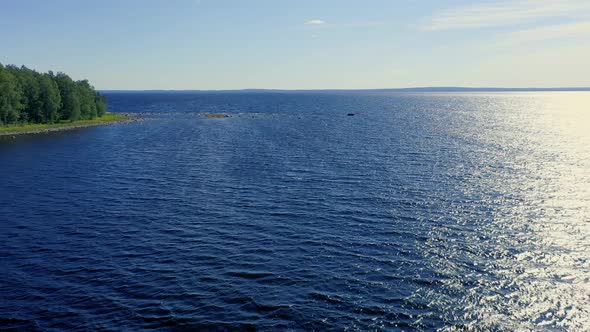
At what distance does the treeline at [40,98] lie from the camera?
14762cm

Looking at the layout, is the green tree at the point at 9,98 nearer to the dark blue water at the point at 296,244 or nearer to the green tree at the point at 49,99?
the green tree at the point at 49,99

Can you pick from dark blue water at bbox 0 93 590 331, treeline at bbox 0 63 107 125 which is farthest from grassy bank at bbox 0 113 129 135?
dark blue water at bbox 0 93 590 331

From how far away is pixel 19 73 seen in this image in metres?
166

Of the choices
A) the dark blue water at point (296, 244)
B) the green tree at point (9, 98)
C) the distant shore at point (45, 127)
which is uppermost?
the green tree at point (9, 98)

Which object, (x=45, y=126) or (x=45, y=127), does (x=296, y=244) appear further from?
(x=45, y=126)

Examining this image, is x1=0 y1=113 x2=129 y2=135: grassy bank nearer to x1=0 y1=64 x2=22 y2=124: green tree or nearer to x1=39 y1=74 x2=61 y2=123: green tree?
x1=0 y1=64 x2=22 y2=124: green tree

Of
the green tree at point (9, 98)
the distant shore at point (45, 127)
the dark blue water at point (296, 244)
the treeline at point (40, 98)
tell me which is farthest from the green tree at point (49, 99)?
the dark blue water at point (296, 244)

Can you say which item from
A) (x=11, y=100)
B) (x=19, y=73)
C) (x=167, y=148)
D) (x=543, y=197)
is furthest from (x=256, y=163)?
(x=19, y=73)

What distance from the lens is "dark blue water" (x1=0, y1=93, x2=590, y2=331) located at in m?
33.8

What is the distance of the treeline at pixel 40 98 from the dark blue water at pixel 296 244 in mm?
68250

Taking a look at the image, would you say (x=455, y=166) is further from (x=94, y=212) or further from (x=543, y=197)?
(x=94, y=212)

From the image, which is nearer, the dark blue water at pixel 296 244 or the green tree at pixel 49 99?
the dark blue water at pixel 296 244

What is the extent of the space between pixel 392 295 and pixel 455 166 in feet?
193

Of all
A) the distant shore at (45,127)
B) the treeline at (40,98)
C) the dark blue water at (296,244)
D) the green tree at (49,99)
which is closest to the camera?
the dark blue water at (296,244)
